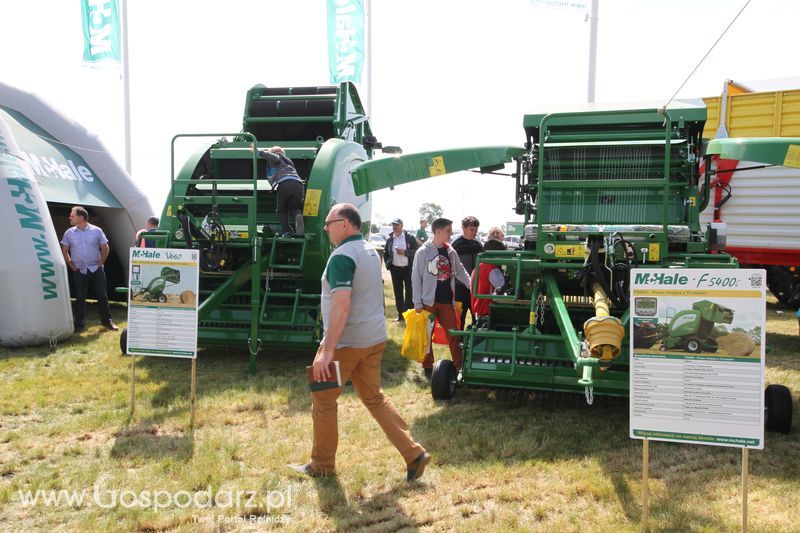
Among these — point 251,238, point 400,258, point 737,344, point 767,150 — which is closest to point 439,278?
point 251,238

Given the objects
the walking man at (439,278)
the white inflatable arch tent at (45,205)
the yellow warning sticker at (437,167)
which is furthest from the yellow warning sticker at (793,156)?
the white inflatable arch tent at (45,205)

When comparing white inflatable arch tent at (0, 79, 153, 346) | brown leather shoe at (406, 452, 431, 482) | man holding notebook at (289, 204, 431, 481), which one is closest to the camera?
man holding notebook at (289, 204, 431, 481)

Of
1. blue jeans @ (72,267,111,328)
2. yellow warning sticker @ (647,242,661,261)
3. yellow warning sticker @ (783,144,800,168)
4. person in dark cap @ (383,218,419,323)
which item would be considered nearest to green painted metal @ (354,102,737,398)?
yellow warning sticker @ (647,242,661,261)

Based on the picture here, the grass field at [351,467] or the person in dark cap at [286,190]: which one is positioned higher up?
the person in dark cap at [286,190]

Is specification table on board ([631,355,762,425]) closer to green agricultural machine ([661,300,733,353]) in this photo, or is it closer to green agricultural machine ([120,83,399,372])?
green agricultural machine ([661,300,733,353])

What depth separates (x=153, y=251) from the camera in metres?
5.29

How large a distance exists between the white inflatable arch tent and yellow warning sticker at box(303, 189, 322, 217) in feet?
10.7

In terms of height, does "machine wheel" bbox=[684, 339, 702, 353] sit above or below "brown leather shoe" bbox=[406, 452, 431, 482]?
above

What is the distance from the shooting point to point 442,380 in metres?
5.77

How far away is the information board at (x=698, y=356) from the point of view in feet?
10.4

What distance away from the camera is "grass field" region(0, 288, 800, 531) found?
11.6 ft

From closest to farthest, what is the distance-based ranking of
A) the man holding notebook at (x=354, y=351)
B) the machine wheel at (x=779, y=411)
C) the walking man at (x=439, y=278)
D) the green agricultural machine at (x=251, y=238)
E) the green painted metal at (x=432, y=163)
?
1. the man holding notebook at (x=354, y=351)
2. the machine wheel at (x=779, y=411)
3. the green painted metal at (x=432, y=163)
4. the walking man at (x=439, y=278)
5. the green agricultural machine at (x=251, y=238)

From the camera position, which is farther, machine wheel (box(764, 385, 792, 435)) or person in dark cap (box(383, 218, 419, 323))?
person in dark cap (box(383, 218, 419, 323))

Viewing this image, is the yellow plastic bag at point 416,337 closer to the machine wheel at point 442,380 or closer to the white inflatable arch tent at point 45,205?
the machine wheel at point 442,380
